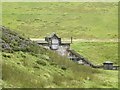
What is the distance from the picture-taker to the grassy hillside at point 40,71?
57.8 feet

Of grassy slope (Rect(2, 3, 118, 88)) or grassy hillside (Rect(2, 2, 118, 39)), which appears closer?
grassy slope (Rect(2, 3, 118, 88))

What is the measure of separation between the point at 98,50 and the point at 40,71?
167ft

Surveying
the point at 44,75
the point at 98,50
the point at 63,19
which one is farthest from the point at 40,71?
the point at 63,19

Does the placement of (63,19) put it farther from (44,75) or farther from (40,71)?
(44,75)

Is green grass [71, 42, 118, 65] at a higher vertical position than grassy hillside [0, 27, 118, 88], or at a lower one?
lower

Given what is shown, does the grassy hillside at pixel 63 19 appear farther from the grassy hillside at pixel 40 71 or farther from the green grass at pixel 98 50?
the grassy hillside at pixel 40 71

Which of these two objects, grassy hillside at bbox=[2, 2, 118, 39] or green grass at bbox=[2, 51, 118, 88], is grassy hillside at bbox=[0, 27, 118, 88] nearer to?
green grass at bbox=[2, 51, 118, 88]

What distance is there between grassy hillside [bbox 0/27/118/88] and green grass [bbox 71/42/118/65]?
38437 millimetres

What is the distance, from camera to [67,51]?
3950 centimetres

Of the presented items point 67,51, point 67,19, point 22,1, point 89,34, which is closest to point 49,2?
point 22,1

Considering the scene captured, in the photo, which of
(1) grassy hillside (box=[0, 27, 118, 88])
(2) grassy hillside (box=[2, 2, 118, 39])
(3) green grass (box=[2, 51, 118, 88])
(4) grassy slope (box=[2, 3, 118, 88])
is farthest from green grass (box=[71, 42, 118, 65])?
(3) green grass (box=[2, 51, 118, 88])

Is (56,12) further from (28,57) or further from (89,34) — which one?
(28,57)

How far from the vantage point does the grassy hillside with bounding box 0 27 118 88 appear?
17.6 metres

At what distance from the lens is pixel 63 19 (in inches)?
4190
